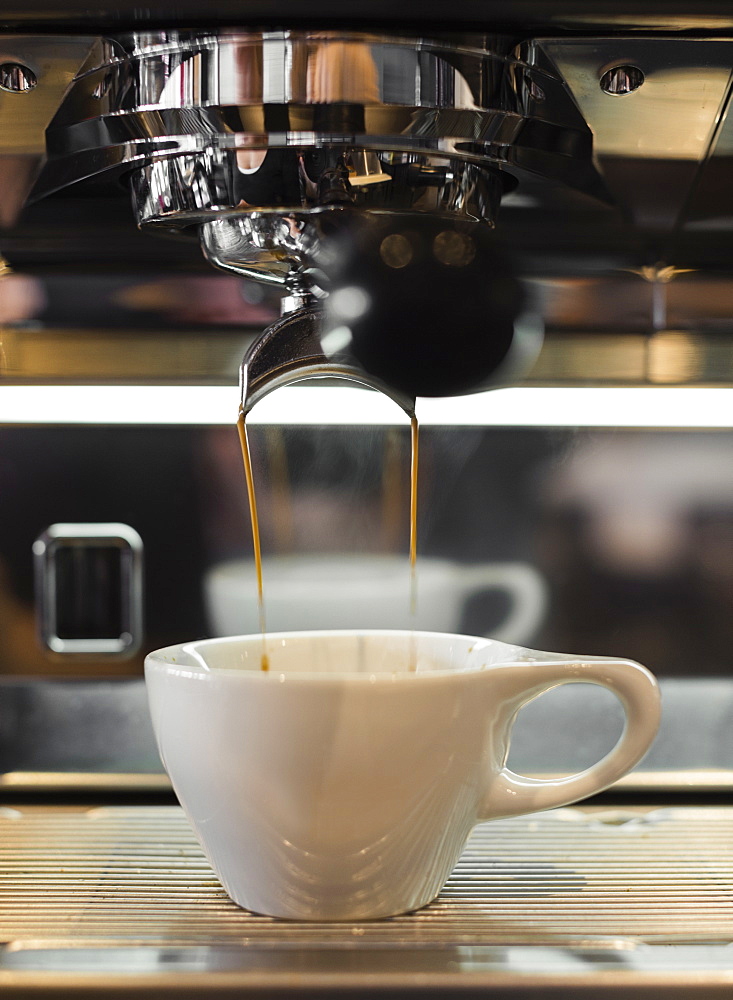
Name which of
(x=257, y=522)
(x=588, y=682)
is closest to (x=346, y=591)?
(x=257, y=522)

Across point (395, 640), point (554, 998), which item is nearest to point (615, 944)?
point (554, 998)

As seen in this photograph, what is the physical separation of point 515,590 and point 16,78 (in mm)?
294

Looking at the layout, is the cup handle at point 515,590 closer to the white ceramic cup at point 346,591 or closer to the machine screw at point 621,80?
the white ceramic cup at point 346,591

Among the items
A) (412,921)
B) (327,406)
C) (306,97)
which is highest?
(306,97)

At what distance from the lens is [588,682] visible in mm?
381

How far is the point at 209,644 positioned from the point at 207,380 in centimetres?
13

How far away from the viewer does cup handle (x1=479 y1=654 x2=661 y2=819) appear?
368 mm

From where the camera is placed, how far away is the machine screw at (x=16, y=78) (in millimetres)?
364

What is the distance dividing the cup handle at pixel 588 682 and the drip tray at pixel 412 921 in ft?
0.10

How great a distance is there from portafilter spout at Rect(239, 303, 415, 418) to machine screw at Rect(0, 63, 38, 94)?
0.13 m

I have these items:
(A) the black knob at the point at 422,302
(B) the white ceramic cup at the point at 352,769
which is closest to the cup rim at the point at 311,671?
(B) the white ceramic cup at the point at 352,769

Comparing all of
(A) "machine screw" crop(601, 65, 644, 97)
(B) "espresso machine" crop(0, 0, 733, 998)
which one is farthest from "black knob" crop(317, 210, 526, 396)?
(A) "machine screw" crop(601, 65, 644, 97)

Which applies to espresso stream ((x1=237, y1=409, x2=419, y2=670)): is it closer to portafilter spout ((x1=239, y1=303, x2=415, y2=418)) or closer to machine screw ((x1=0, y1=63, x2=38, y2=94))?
portafilter spout ((x1=239, y1=303, x2=415, y2=418))

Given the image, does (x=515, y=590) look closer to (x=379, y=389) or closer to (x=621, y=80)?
(x=379, y=389)
